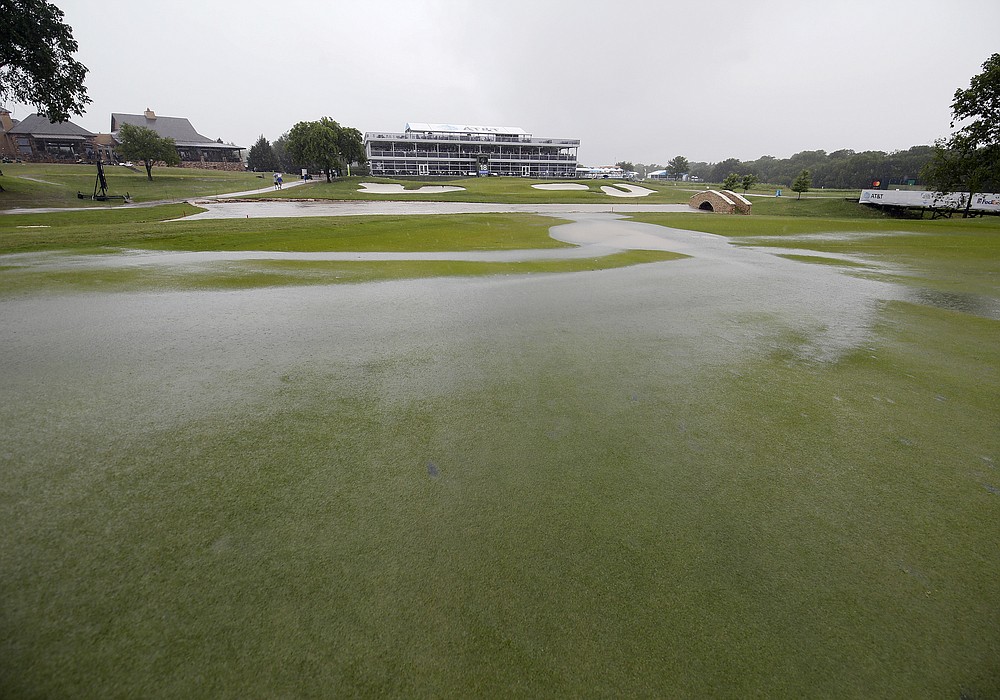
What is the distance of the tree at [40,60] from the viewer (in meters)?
31.8

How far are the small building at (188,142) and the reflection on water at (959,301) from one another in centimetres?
11761

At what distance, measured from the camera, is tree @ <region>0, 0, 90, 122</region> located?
3183cm

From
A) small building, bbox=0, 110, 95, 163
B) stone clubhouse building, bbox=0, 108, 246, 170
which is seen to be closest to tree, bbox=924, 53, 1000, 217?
stone clubhouse building, bbox=0, 108, 246, 170

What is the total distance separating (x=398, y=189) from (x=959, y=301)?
2312 inches

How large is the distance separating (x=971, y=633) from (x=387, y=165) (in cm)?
13581

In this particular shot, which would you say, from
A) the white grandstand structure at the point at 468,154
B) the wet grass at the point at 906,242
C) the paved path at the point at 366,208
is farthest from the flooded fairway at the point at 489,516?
the white grandstand structure at the point at 468,154

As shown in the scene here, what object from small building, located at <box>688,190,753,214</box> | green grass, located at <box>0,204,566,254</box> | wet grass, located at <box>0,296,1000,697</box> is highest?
small building, located at <box>688,190,753,214</box>

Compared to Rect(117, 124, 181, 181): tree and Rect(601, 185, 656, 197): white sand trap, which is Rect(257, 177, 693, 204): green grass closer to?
Rect(601, 185, 656, 197): white sand trap

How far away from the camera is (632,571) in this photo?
325 centimetres

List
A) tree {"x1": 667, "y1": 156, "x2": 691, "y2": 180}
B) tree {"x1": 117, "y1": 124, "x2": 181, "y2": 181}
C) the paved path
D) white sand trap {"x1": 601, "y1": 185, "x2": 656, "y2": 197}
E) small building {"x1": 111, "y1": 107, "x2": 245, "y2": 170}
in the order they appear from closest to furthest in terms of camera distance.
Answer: the paved path, tree {"x1": 117, "y1": 124, "x2": 181, "y2": 181}, white sand trap {"x1": 601, "y1": 185, "x2": 656, "y2": 197}, small building {"x1": 111, "y1": 107, "x2": 245, "y2": 170}, tree {"x1": 667, "y1": 156, "x2": 691, "y2": 180}

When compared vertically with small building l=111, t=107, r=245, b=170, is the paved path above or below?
below

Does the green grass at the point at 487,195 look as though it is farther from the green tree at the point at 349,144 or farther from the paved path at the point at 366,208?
the green tree at the point at 349,144

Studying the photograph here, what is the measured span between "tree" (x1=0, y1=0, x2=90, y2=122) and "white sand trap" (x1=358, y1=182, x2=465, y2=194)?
90.0ft

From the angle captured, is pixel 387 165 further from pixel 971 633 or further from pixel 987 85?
pixel 971 633
